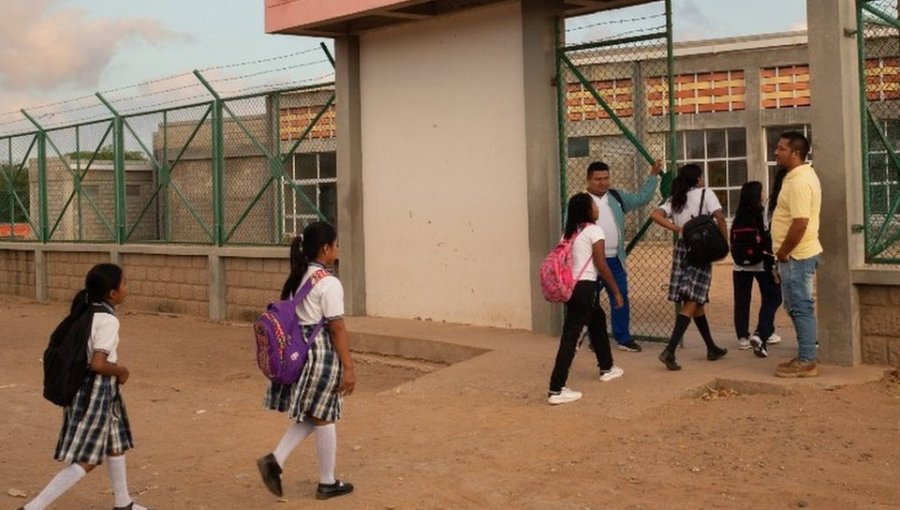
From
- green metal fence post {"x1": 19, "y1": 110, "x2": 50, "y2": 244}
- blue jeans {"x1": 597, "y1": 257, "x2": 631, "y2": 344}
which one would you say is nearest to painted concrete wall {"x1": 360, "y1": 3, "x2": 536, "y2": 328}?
blue jeans {"x1": 597, "y1": 257, "x2": 631, "y2": 344}

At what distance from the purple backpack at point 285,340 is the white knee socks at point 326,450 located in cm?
31

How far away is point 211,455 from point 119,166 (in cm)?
1138

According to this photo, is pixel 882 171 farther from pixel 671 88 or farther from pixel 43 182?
pixel 43 182

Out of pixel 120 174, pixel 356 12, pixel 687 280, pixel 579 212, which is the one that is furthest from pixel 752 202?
pixel 120 174

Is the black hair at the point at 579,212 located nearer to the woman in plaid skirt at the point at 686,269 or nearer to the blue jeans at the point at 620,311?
the woman in plaid skirt at the point at 686,269

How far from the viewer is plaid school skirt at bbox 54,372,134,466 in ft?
19.9

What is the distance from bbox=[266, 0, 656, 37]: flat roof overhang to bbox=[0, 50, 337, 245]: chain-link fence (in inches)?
34.6

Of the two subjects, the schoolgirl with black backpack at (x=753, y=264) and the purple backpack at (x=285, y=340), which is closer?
the purple backpack at (x=285, y=340)

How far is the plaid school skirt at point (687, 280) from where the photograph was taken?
30.3 ft

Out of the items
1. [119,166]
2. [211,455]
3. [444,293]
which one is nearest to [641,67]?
[119,166]

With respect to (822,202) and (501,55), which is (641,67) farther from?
(822,202)

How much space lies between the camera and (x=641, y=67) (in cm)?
2250

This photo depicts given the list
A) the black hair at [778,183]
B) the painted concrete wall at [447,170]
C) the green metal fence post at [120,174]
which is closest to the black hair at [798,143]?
the black hair at [778,183]

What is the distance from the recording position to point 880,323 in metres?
8.88
